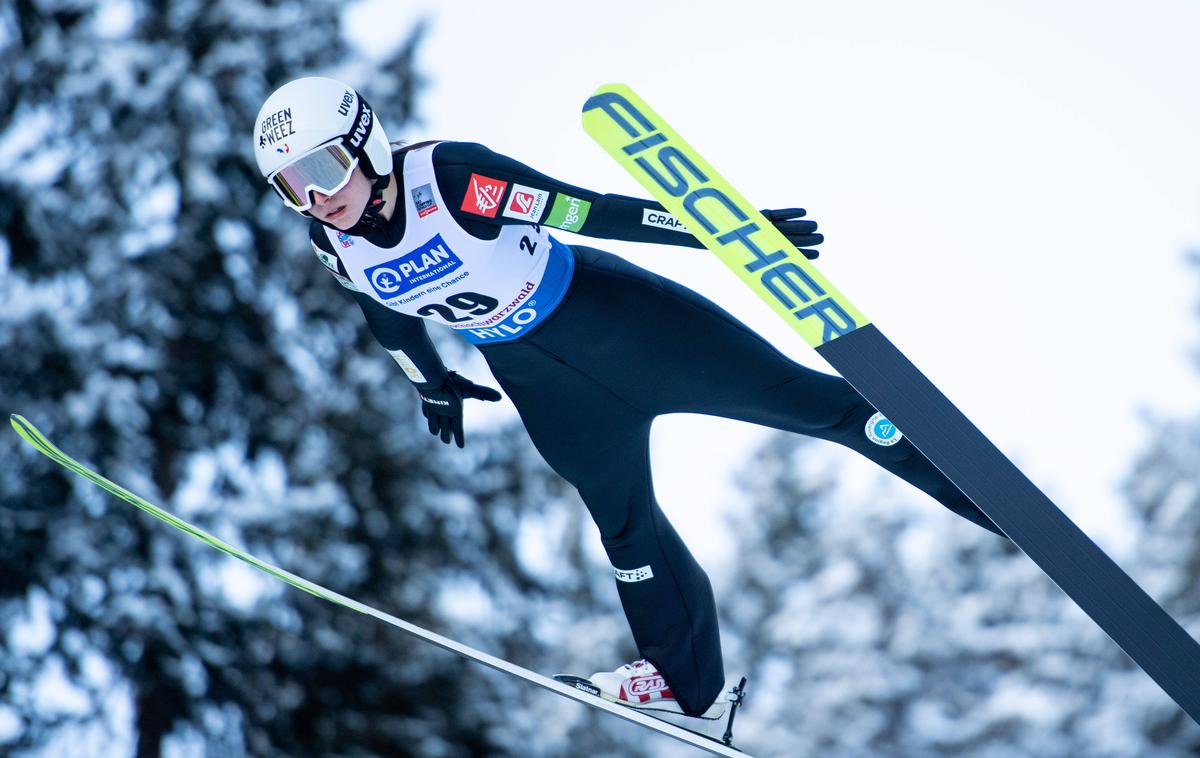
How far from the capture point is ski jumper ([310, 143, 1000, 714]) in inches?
117

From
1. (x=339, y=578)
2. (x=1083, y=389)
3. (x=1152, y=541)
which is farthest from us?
(x=1083, y=389)

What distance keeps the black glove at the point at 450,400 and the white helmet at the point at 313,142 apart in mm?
776

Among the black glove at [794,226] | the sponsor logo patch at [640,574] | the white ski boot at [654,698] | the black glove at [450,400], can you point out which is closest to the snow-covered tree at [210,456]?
the black glove at [450,400]

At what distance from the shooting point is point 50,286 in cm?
970

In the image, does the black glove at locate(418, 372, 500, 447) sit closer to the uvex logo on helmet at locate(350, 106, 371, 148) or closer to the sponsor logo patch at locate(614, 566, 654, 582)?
the sponsor logo patch at locate(614, 566, 654, 582)

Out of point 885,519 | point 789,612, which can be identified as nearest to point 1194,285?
point 885,519

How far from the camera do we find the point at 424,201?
117 inches

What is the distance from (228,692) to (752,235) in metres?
7.05

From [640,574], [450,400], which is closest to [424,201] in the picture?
[450,400]

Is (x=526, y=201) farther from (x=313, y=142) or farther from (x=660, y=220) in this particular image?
(x=313, y=142)

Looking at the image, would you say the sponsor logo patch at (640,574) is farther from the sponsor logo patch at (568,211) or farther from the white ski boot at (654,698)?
the sponsor logo patch at (568,211)

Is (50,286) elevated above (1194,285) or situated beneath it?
situated beneath

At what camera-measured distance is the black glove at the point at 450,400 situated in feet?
11.7

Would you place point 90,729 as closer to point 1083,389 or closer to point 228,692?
point 228,692
